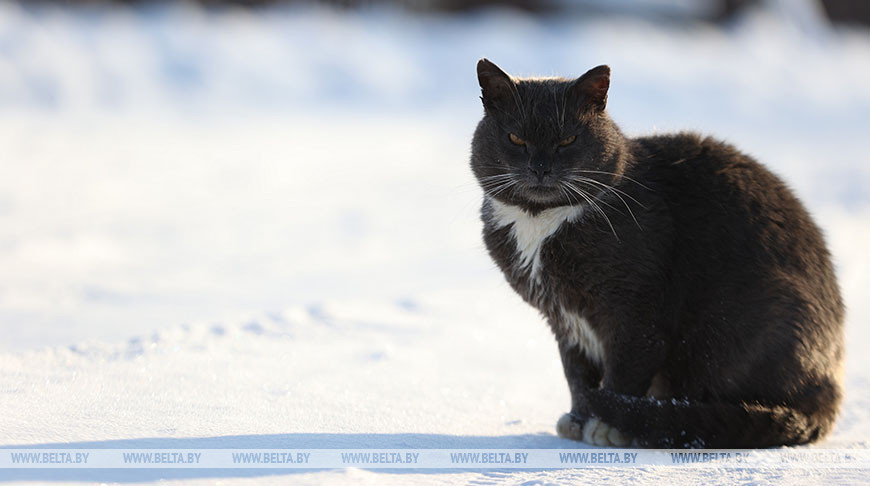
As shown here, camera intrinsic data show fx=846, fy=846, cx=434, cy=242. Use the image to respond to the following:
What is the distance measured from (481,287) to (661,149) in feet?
5.72

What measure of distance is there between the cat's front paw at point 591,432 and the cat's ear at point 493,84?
0.94m

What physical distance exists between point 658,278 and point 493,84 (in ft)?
2.37

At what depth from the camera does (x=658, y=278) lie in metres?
2.31

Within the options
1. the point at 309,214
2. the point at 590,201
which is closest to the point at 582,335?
the point at 590,201

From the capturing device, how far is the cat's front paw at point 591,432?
7.67 ft

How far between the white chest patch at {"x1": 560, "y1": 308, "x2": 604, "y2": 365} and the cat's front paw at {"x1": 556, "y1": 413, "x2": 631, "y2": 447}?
0.19 m

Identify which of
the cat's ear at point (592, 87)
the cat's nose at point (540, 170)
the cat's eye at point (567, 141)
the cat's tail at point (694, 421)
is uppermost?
the cat's ear at point (592, 87)

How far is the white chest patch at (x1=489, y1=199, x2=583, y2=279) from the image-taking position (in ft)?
7.90

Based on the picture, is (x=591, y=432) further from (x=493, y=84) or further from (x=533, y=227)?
(x=493, y=84)

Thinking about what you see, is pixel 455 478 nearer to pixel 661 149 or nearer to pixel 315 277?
pixel 661 149

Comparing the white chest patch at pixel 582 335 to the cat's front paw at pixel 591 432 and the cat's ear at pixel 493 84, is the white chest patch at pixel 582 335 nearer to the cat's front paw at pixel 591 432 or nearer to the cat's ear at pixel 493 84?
the cat's front paw at pixel 591 432

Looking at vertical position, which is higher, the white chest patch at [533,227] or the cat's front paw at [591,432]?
the white chest patch at [533,227]

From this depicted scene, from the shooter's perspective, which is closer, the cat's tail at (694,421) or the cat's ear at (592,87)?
the cat's tail at (694,421)

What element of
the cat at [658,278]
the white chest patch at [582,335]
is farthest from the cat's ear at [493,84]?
the white chest patch at [582,335]
